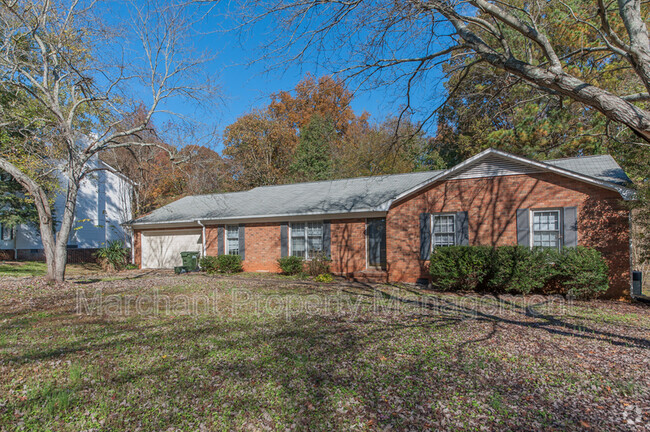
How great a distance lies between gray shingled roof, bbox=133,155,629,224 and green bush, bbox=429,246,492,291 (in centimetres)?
268

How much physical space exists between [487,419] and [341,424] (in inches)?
55.5

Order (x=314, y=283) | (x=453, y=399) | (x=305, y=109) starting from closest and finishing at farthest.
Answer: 1. (x=453, y=399)
2. (x=314, y=283)
3. (x=305, y=109)

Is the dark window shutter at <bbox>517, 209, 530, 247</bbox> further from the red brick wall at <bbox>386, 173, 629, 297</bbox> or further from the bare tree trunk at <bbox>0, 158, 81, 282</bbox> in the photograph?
the bare tree trunk at <bbox>0, 158, 81, 282</bbox>

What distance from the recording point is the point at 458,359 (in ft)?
16.0

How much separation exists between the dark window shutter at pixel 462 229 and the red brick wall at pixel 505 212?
0.14 meters

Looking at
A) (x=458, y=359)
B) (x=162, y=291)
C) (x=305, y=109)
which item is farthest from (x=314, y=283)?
(x=305, y=109)

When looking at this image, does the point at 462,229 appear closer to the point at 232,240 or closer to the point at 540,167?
the point at 540,167

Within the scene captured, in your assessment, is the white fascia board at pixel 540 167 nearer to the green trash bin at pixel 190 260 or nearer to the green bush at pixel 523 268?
the green bush at pixel 523 268

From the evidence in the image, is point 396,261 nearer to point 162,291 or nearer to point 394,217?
point 394,217

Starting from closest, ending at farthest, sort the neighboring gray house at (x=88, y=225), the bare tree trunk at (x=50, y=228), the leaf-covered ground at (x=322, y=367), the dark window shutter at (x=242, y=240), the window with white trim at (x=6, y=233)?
the leaf-covered ground at (x=322, y=367)
the bare tree trunk at (x=50, y=228)
the dark window shutter at (x=242, y=240)
the neighboring gray house at (x=88, y=225)
the window with white trim at (x=6, y=233)

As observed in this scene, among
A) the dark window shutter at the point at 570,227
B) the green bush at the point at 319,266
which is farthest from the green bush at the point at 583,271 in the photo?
the green bush at the point at 319,266

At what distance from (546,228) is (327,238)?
7.45 metres

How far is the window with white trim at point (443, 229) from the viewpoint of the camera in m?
11.9

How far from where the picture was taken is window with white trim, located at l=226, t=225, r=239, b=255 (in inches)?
637
